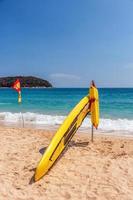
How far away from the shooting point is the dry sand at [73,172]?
→ 4.64m

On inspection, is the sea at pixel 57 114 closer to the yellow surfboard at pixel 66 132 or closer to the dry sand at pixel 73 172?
the yellow surfboard at pixel 66 132

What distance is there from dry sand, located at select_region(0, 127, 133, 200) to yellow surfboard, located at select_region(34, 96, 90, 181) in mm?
173

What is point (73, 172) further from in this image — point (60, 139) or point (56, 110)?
point (56, 110)

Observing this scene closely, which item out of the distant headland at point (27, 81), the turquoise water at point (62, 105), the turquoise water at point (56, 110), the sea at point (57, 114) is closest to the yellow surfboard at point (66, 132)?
the sea at point (57, 114)

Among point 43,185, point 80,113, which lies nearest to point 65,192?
point 43,185

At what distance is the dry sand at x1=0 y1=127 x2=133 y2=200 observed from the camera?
183 inches

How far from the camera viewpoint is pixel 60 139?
19.3ft

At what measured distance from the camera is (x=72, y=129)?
21.5ft

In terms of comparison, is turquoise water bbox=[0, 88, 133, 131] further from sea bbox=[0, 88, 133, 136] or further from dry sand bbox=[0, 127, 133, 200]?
dry sand bbox=[0, 127, 133, 200]

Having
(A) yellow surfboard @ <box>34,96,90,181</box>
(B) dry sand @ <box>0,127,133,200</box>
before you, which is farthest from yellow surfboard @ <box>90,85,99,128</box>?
(B) dry sand @ <box>0,127,133,200</box>

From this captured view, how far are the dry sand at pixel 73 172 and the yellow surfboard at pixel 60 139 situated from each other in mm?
173

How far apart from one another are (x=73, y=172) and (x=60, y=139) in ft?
2.39

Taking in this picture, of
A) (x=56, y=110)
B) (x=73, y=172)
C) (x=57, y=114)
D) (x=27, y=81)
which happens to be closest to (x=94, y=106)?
(x=73, y=172)

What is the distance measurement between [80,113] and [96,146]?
106cm
